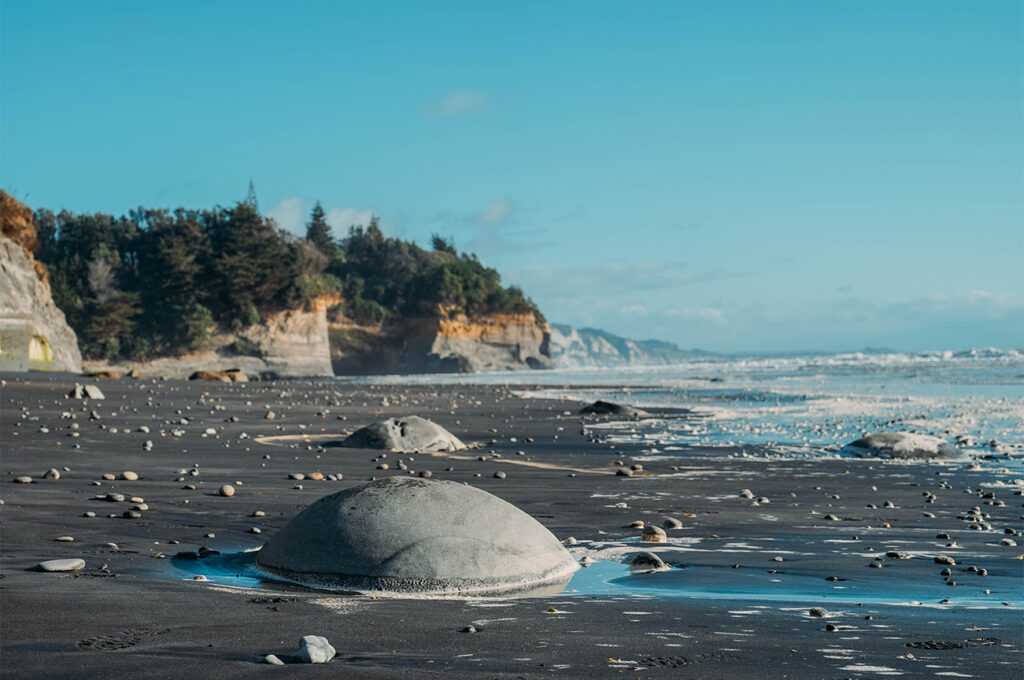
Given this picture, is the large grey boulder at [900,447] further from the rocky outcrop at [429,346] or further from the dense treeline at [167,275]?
the rocky outcrop at [429,346]

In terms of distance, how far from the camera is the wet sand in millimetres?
4414

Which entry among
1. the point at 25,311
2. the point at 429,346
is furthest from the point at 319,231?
the point at 25,311

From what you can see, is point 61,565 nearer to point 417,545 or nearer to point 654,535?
point 417,545

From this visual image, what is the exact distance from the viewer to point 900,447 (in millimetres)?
15922

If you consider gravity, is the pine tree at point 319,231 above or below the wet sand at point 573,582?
above

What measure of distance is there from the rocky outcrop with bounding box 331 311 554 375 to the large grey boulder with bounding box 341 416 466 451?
79.8m

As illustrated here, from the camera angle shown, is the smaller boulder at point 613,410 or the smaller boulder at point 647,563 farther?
the smaller boulder at point 613,410

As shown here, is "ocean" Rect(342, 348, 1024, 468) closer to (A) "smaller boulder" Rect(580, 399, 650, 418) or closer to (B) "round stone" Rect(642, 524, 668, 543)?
(A) "smaller boulder" Rect(580, 399, 650, 418)

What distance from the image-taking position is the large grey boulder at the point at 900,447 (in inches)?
621

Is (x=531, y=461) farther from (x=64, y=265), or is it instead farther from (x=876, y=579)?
(x=64, y=265)

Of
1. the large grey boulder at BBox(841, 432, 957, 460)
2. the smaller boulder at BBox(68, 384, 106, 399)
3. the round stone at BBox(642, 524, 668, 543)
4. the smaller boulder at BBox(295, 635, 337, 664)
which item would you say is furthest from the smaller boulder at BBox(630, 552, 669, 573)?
the smaller boulder at BBox(68, 384, 106, 399)

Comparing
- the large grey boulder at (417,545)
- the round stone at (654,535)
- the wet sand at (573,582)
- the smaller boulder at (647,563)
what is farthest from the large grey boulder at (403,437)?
the smaller boulder at (647,563)

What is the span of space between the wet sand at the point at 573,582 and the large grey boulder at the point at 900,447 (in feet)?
3.23

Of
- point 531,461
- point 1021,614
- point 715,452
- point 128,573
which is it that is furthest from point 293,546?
point 715,452
